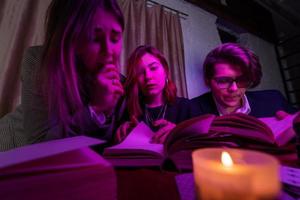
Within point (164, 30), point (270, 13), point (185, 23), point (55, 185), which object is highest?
point (270, 13)

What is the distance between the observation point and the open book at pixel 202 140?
1.32ft

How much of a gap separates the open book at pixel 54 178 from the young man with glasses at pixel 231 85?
0.92 metres

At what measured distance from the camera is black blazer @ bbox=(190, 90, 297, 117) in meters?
1.17

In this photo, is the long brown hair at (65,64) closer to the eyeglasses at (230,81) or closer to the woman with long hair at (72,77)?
the woman with long hair at (72,77)

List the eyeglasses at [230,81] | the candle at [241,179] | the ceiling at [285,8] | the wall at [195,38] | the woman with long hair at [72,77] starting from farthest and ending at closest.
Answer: the ceiling at [285,8] < the wall at [195,38] < the eyeglasses at [230,81] < the woman with long hair at [72,77] < the candle at [241,179]

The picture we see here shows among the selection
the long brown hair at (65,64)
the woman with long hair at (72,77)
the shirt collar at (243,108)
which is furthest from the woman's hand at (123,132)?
the shirt collar at (243,108)

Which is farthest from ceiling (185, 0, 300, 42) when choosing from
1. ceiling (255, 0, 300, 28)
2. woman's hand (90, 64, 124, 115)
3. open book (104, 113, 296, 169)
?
open book (104, 113, 296, 169)

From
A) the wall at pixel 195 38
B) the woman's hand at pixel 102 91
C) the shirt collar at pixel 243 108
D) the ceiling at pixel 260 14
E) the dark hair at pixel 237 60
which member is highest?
the ceiling at pixel 260 14

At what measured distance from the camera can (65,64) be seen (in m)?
0.70

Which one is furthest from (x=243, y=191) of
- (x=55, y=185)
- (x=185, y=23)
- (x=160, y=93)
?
(x=185, y=23)

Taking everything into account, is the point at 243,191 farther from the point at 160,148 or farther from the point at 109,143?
the point at 109,143

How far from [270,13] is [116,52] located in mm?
2503

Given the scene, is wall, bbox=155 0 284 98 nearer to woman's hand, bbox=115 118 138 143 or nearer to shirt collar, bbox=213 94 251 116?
shirt collar, bbox=213 94 251 116

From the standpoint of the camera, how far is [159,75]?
1077 mm
